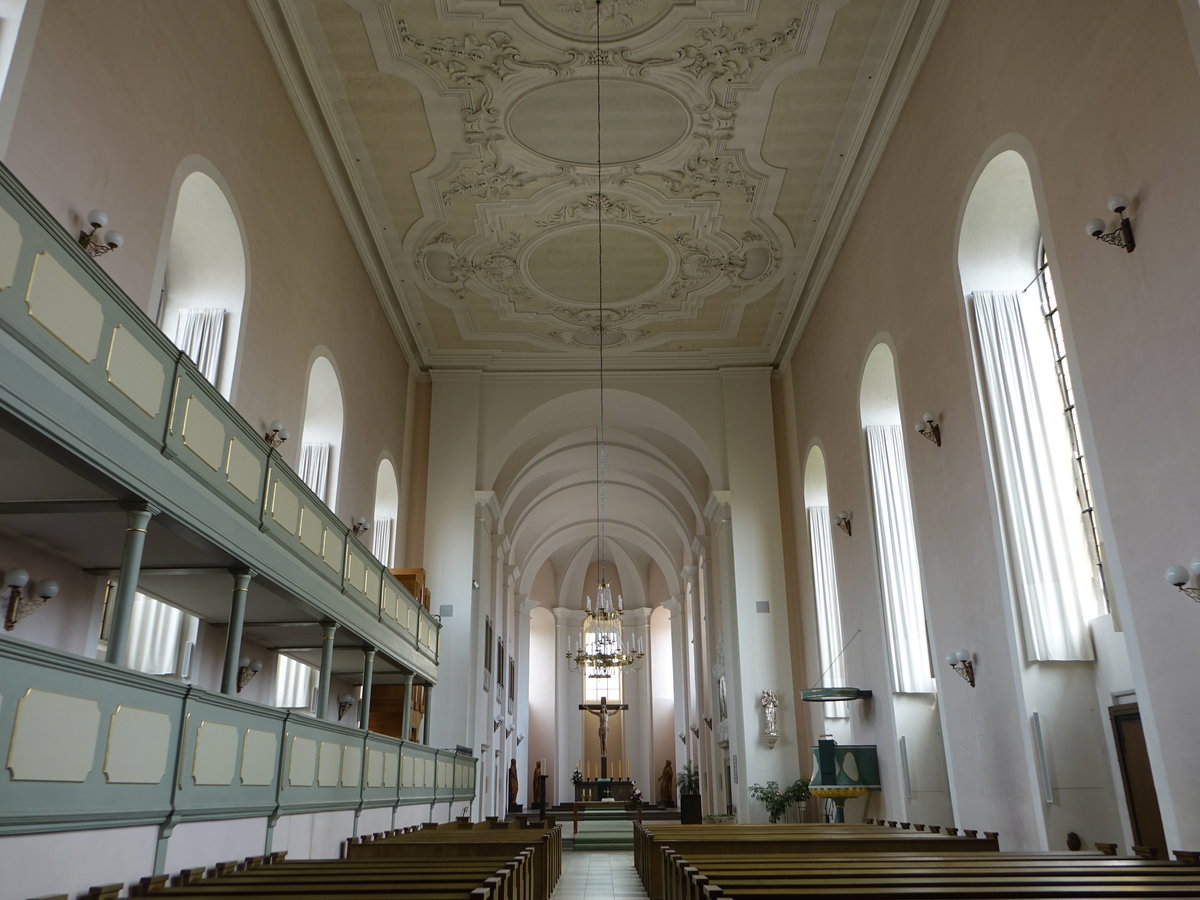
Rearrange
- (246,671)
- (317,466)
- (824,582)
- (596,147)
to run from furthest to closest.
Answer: (824,582)
(317,466)
(596,147)
(246,671)

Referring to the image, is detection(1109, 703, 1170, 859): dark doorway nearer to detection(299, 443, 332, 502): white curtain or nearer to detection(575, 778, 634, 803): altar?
detection(299, 443, 332, 502): white curtain

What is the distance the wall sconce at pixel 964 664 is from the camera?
8.85 metres

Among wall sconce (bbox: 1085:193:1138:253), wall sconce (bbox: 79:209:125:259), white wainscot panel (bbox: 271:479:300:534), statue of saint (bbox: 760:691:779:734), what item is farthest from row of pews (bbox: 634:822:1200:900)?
statue of saint (bbox: 760:691:779:734)

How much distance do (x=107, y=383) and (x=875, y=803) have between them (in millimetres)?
10580

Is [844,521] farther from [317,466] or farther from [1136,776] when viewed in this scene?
[317,466]

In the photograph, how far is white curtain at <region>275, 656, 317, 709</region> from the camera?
36.9 feet

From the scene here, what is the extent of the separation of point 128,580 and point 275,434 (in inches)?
169

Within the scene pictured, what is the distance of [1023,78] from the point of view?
7.68 meters

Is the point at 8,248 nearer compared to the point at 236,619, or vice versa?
the point at 8,248

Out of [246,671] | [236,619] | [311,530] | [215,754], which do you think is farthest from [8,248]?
[246,671]

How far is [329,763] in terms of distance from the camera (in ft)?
26.3

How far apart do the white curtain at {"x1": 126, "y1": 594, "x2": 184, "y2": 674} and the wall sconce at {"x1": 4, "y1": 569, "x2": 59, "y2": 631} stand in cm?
179

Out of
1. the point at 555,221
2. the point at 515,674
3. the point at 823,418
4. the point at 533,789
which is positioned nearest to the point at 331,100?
the point at 555,221

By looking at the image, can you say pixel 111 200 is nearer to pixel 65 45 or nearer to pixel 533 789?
pixel 65 45
